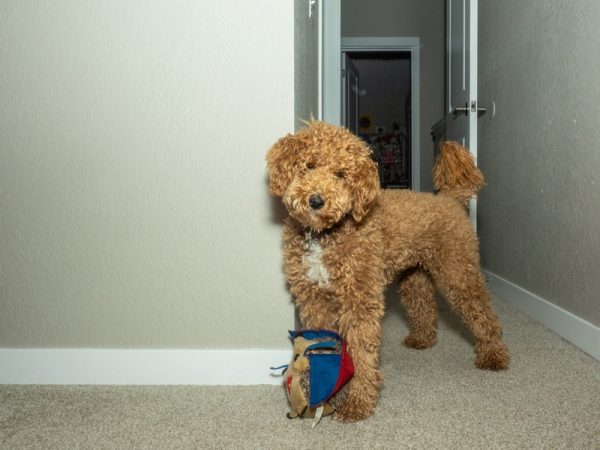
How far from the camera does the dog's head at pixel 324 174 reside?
1.26 metres

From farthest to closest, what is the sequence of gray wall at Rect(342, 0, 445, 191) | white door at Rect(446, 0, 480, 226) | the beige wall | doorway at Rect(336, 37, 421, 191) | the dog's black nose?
1. doorway at Rect(336, 37, 421, 191)
2. gray wall at Rect(342, 0, 445, 191)
3. white door at Rect(446, 0, 480, 226)
4. the beige wall
5. the dog's black nose

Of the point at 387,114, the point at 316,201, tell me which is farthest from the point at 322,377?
the point at 387,114

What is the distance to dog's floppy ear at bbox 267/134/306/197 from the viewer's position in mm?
1329

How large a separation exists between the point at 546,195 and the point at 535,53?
28.5 inches

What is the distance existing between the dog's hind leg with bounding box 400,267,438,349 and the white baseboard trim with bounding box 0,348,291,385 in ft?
2.25

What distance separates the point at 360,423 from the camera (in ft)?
4.48

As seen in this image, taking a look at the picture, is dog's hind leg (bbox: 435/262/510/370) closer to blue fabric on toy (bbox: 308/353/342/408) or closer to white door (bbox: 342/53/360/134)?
blue fabric on toy (bbox: 308/353/342/408)

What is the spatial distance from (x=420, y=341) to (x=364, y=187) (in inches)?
39.5

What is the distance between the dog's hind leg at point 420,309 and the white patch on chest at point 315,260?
30.3 inches

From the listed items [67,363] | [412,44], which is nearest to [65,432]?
[67,363]

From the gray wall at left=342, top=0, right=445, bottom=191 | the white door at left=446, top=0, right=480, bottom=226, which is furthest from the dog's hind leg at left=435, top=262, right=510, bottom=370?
the gray wall at left=342, top=0, right=445, bottom=191

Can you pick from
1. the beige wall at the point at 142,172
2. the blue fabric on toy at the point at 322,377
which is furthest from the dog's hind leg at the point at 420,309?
the blue fabric on toy at the point at 322,377

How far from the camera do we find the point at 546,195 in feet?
7.75

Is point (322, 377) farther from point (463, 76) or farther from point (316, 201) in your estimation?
point (463, 76)
